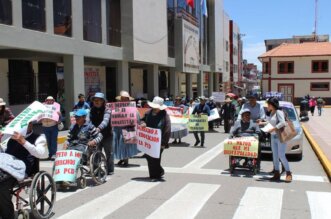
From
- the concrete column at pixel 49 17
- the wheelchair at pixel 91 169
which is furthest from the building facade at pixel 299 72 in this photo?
the wheelchair at pixel 91 169

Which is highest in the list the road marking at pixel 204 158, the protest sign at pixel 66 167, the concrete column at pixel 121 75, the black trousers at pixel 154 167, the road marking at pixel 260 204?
the concrete column at pixel 121 75

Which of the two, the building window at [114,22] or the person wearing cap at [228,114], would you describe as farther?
Answer: the building window at [114,22]

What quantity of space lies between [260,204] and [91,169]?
3.18 meters

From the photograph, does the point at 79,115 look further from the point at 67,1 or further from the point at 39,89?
the point at 39,89

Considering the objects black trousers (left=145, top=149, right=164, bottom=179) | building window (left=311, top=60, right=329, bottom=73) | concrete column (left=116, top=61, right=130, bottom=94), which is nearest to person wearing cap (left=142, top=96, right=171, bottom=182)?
black trousers (left=145, top=149, right=164, bottom=179)

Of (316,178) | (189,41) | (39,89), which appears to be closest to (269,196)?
(316,178)

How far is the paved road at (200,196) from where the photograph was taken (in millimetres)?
6832

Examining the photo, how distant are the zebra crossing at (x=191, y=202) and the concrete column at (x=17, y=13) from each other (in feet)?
31.0

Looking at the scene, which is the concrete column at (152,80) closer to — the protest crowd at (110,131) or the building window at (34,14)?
the building window at (34,14)

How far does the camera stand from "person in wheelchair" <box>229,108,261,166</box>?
33.3 feet

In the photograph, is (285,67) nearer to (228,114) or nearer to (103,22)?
(103,22)

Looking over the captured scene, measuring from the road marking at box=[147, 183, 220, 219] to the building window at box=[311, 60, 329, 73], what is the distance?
2281 inches

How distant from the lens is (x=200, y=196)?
313 inches

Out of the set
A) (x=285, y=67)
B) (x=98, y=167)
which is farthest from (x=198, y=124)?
(x=285, y=67)
